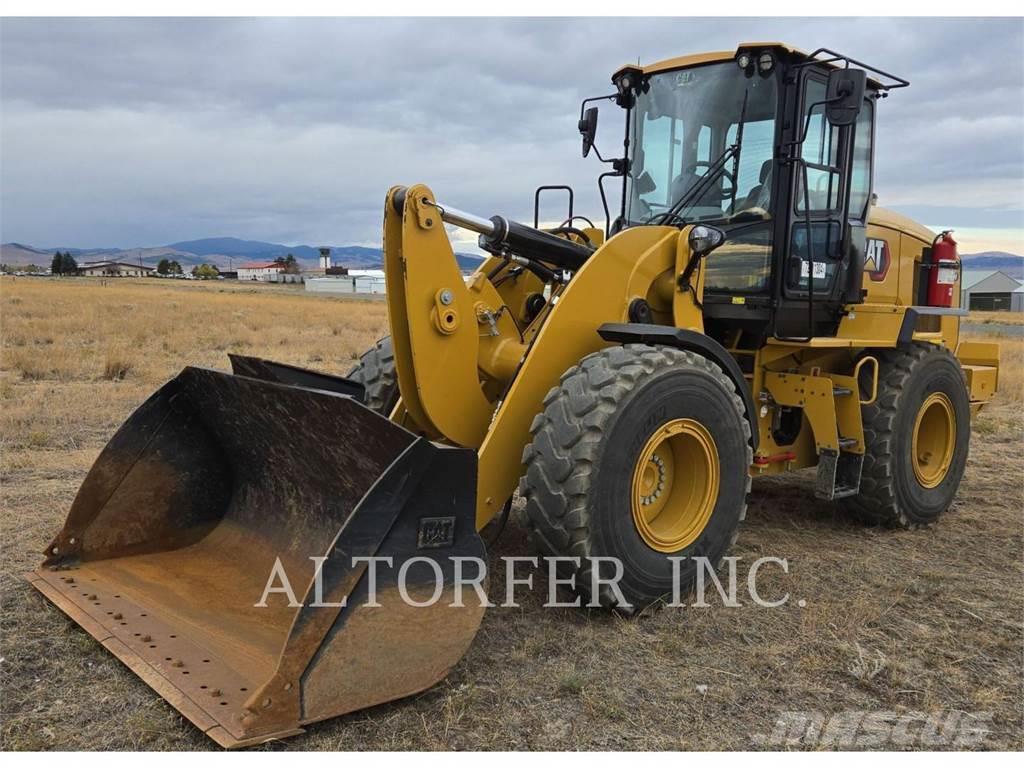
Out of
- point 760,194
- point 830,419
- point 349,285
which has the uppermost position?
point 349,285

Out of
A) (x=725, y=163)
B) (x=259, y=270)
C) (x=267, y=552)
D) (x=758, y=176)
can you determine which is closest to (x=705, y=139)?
(x=725, y=163)

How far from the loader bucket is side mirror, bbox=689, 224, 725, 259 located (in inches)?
77.2

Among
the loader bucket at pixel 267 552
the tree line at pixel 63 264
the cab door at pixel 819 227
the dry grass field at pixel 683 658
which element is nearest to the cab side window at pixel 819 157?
the cab door at pixel 819 227

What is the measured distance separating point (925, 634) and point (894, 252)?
300 cm

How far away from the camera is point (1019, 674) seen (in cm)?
377

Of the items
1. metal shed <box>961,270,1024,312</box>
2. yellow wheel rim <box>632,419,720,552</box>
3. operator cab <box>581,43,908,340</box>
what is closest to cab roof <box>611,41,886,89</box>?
operator cab <box>581,43,908,340</box>

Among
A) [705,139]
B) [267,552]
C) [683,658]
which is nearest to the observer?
[683,658]

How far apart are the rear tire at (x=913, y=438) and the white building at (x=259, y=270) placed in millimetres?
115342

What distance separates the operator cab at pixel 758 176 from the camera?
5.02 metres

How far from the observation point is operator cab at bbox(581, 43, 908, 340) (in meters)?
5.02

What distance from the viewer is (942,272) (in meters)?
6.34

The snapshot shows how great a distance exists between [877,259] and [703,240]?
2038 millimetres

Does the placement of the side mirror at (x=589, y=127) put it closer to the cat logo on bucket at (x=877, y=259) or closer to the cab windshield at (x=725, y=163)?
the cab windshield at (x=725, y=163)

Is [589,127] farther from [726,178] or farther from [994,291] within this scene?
[994,291]
